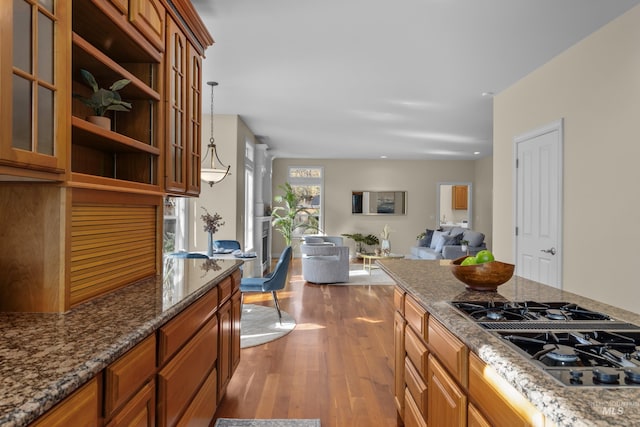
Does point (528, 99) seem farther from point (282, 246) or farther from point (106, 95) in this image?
point (282, 246)

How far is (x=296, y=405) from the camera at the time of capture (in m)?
2.68

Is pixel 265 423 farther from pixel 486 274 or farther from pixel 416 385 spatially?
pixel 486 274

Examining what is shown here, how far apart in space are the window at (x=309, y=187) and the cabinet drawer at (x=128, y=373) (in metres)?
9.78

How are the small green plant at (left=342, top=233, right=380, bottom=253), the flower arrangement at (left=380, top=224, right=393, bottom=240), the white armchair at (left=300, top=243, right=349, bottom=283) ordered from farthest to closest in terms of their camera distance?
1. the small green plant at (left=342, top=233, right=380, bottom=253)
2. the flower arrangement at (left=380, top=224, right=393, bottom=240)
3. the white armchair at (left=300, top=243, right=349, bottom=283)

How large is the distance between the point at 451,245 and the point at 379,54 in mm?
5458

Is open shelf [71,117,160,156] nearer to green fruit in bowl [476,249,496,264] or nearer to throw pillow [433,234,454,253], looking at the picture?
green fruit in bowl [476,249,496,264]

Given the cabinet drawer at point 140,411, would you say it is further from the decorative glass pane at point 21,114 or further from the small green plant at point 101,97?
the small green plant at point 101,97

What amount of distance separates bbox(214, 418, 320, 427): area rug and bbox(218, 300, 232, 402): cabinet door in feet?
0.46

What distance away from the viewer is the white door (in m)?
4.00

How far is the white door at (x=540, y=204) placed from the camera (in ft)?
13.1

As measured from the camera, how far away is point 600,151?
3416mm

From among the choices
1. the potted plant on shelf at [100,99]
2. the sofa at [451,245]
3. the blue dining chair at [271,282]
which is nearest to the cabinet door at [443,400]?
the potted plant on shelf at [100,99]

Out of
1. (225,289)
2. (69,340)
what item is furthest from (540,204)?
(69,340)

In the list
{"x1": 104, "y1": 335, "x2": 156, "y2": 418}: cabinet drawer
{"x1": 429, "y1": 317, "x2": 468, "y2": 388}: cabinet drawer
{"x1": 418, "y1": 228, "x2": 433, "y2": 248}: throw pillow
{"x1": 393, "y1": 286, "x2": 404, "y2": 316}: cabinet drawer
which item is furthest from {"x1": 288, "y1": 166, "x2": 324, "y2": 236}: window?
{"x1": 104, "y1": 335, "x2": 156, "y2": 418}: cabinet drawer
